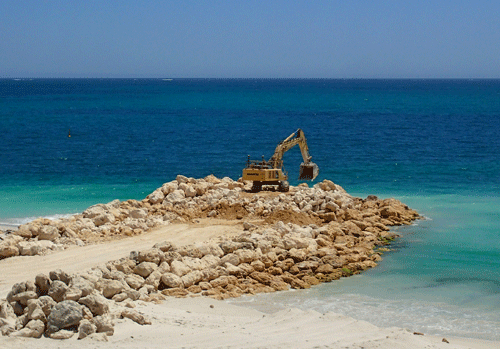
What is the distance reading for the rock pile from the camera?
57.5 ft

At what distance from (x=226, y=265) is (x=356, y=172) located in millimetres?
18201

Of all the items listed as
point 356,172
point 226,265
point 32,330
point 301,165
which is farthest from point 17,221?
point 356,172

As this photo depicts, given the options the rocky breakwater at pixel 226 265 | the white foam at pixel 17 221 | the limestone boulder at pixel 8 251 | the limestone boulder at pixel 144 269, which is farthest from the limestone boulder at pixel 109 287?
the white foam at pixel 17 221

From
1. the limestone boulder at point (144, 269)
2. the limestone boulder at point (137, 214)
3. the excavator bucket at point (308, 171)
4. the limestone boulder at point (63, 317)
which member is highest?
the excavator bucket at point (308, 171)

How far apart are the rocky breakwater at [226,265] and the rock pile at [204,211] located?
0.15 ft

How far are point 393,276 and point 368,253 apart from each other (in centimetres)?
173

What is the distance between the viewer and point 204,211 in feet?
66.4

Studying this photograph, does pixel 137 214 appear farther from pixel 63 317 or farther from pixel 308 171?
pixel 63 317

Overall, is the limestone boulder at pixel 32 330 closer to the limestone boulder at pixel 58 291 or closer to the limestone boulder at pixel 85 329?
the limestone boulder at pixel 85 329

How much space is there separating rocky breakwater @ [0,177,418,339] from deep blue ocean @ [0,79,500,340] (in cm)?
71

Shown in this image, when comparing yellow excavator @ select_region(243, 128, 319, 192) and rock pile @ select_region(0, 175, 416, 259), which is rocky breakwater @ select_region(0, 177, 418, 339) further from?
yellow excavator @ select_region(243, 128, 319, 192)

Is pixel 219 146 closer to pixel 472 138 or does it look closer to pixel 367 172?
pixel 367 172

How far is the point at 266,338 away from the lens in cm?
1019

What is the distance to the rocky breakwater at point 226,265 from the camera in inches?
386
